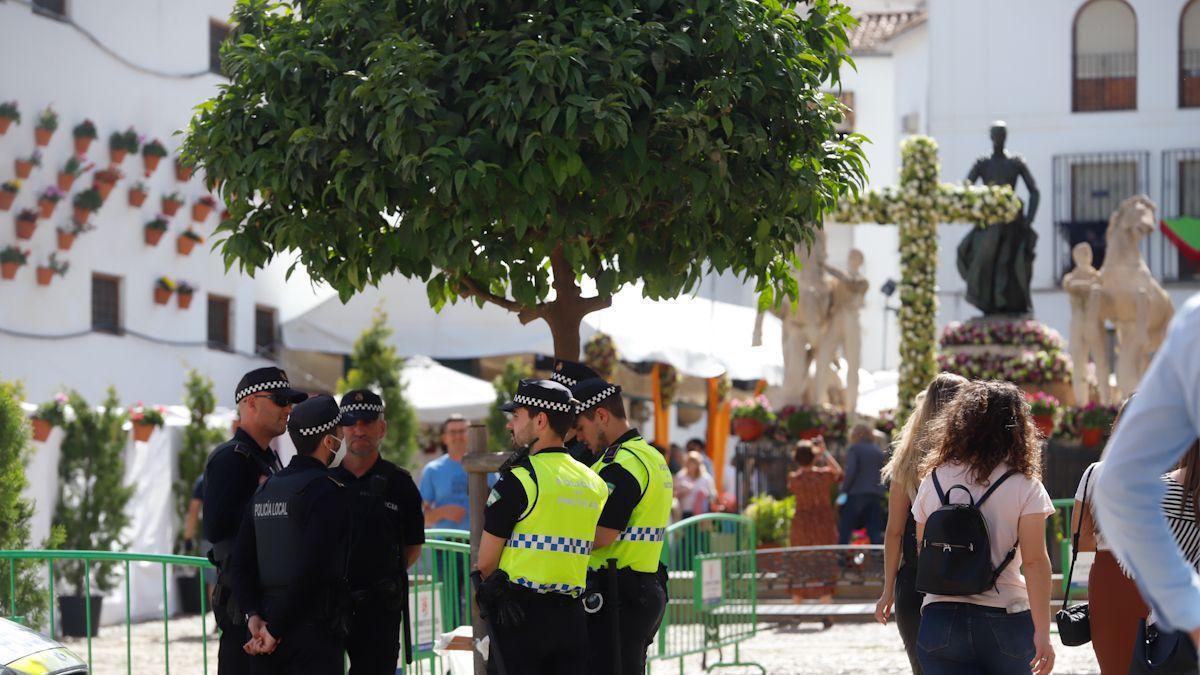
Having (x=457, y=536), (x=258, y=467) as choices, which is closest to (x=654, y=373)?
(x=457, y=536)

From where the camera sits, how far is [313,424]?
6980mm

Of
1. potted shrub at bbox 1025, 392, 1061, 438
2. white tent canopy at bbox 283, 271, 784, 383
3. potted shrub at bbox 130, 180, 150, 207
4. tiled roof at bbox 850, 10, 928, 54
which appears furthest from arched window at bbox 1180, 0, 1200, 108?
potted shrub at bbox 130, 180, 150, 207

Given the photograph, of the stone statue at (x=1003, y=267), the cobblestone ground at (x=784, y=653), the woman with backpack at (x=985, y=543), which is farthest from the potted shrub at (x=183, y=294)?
the woman with backpack at (x=985, y=543)

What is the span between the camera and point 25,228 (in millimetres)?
21781

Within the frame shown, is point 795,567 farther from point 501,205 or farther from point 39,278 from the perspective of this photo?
point 501,205

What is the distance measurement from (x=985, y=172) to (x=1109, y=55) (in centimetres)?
2251

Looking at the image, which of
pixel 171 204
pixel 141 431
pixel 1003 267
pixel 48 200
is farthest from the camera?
pixel 171 204

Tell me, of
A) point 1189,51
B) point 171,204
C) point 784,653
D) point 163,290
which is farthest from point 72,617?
point 1189,51

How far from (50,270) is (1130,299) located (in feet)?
41.8

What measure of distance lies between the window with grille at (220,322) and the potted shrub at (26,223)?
5183mm

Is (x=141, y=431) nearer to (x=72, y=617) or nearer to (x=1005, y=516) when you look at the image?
(x=72, y=617)

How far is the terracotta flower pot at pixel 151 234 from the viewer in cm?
2466

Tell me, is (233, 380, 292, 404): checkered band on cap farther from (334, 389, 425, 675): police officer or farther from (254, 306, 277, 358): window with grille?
(254, 306, 277, 358): window with grille

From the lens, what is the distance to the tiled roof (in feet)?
177
